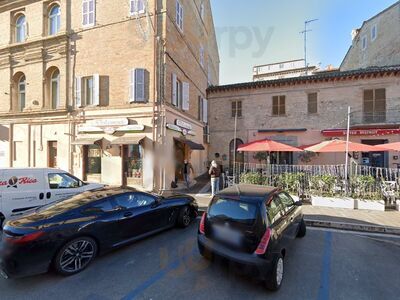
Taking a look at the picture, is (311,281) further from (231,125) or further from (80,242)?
(231,125)

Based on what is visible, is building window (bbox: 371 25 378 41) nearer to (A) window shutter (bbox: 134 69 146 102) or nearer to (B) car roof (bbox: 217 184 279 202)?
(A) window shutter (bbox: 134 69 146 102)

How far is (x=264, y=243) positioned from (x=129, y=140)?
26.7 feet

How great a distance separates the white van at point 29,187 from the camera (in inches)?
224

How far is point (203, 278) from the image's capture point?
139 inches

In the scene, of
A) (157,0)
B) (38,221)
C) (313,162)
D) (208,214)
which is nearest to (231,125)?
(313,162)

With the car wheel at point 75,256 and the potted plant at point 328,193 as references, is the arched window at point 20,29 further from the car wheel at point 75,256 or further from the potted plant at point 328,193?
the potted plant at point 328,193

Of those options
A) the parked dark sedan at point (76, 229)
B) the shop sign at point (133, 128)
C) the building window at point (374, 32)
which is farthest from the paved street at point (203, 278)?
the building window at point (374, 32)

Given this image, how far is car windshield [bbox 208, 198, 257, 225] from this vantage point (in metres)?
3.43

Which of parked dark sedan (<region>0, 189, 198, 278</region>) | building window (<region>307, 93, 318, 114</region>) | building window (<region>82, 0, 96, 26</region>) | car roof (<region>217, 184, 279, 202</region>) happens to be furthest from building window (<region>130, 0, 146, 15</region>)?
building window (<region>307, 93, 318, 114</region>)

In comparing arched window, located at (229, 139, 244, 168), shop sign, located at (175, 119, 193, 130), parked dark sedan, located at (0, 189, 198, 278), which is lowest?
parked dark sedan, located at (0, 189, 198, 278)

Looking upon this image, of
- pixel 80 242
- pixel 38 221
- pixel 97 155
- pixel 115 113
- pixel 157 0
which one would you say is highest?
pixel 157 0

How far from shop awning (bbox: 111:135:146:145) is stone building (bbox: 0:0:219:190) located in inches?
1.8

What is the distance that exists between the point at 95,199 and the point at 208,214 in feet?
7.49

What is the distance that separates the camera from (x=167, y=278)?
11.5 feet
